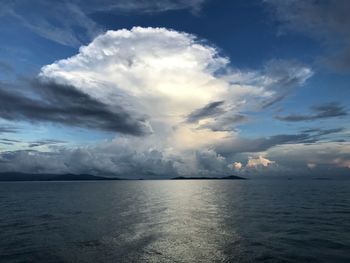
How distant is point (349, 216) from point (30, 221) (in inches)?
2587

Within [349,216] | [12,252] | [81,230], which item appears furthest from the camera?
[349,216]

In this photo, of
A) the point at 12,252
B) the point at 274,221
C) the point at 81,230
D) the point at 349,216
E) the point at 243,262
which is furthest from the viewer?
the point at 349,216

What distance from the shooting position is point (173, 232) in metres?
47.1

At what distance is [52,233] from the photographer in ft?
152

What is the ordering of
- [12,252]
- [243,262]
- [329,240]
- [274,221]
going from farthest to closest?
[274,221]
[329,240]
[12,252]
[243,262]

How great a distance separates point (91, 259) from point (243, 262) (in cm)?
1650

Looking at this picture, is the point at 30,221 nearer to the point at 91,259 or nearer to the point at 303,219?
the point at 91,259

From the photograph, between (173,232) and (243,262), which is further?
(173,232)

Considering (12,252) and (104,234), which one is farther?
(104,234)

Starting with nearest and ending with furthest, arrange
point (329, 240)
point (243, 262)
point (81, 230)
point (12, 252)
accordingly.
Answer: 1. point (243, 262)
2. point (12, 252)
3. point (329, 240)
4. point (81, 230)

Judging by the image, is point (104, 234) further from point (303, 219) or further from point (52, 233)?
point (303, 219)

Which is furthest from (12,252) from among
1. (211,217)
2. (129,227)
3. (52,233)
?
(211,217)

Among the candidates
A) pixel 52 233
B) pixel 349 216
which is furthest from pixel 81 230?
pixel 349 216

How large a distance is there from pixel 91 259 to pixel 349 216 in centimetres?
5510
